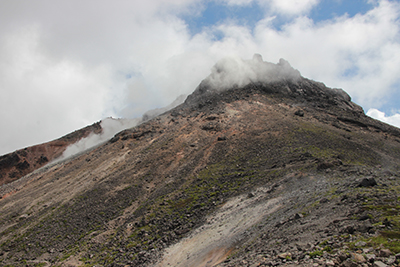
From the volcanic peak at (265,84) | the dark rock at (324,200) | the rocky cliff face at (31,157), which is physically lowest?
the dark rock at (324,200)

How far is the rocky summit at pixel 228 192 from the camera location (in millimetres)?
17281

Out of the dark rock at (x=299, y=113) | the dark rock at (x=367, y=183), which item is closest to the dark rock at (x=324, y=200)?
the dark rock at (x=367, y=183)

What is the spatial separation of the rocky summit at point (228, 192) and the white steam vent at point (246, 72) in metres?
0.66

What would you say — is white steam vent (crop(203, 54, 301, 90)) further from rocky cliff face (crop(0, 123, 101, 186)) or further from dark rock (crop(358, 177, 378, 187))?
rocky cliff face (crop(0, 123, 101, 186))

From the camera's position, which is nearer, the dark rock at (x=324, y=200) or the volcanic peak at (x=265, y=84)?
the dark rock at (x=324, y=200)

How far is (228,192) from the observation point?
3669 centimetres

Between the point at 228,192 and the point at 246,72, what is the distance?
48972 millimetres

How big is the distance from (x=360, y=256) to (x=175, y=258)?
18.0 metres

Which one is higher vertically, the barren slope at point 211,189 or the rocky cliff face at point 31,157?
the rocky cliff face at point 31,157

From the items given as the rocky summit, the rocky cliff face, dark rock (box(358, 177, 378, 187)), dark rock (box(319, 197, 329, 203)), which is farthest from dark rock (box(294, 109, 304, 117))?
the rocky cliff face

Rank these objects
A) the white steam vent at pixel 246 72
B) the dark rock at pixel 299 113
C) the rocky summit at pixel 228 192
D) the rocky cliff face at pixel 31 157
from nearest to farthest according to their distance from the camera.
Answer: the rocky summit at pixel 228 192 → the dark rock at pixel 299 113 → the white steam vent at pixel 246 72 → the rocky cliff face at pixel 31 157

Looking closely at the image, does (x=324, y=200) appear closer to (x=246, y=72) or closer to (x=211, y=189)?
(x=211, y=189)

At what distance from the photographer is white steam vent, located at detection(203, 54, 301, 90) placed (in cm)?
7544

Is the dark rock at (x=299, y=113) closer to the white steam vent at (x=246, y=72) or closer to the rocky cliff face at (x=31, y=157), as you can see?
the white steam vent at (x=246, y=72)
